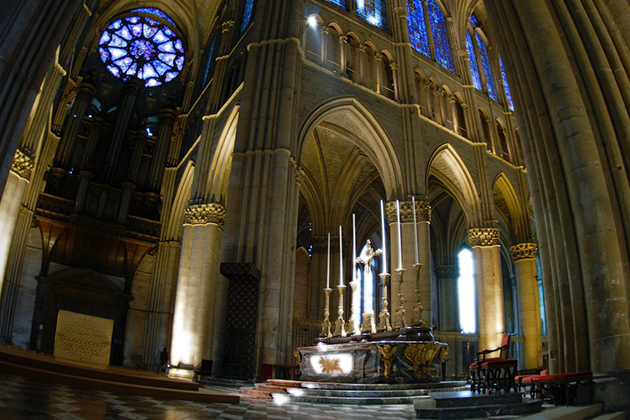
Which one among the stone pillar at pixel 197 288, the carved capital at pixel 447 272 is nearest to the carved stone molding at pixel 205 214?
the stone pillar at pixel 197 288

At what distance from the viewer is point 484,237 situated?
17.2 m

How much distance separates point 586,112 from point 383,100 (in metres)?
10.2

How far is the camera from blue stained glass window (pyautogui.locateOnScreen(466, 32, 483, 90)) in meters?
21.4

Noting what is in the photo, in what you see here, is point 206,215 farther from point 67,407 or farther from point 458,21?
point 458,21

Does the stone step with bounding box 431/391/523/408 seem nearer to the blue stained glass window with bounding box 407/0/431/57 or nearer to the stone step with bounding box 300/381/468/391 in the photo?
the stone step with bounding box 300/381/468/391

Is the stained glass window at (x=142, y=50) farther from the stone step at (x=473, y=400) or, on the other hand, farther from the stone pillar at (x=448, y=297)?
the stone step at (x=473, y=400)

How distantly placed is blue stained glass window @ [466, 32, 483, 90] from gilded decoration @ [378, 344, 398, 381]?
16709 mm

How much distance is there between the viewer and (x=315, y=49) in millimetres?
15492

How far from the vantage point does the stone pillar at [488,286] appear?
52.0ft

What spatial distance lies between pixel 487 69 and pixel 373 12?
7.52m

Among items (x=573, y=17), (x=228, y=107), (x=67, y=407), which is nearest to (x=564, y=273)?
(x=573, y=17)

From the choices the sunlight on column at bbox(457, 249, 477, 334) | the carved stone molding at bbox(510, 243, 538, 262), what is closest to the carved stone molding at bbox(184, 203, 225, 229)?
the carved stone molding at bbox(510, 243, 538, 262)

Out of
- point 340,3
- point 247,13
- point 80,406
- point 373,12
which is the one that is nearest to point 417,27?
point 373,12

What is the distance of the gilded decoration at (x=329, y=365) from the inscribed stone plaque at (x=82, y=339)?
4.67 m
